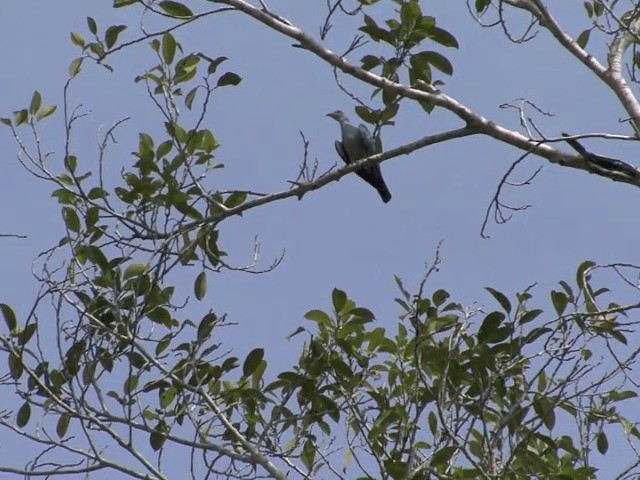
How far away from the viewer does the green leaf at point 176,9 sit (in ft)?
17.3

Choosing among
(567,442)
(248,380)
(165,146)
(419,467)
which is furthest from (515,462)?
(165,146)

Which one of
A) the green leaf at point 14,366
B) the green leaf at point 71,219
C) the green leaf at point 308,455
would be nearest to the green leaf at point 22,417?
the green leaf at point 14,366

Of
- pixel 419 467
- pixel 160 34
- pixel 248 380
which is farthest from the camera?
pixel 248 380

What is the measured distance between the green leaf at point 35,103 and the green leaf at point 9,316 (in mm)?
953

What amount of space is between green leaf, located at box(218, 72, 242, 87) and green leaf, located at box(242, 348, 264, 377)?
4.05 ft

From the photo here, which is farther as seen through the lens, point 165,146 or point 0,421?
point 165,146

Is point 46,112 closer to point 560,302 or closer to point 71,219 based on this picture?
point 71,219

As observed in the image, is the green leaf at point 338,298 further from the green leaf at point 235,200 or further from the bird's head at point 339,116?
the bird's head at point 339,116

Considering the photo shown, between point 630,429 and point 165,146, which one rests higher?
point 165,146

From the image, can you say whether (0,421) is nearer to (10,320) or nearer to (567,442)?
(10,320)

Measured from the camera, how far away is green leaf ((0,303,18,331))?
5.36 metres

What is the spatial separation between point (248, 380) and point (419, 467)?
112 cm

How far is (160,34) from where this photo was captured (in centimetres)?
521

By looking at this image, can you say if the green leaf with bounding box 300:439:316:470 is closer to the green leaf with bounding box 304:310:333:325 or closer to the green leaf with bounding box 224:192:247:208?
the green leaf with bounding box 304:310:333:325
